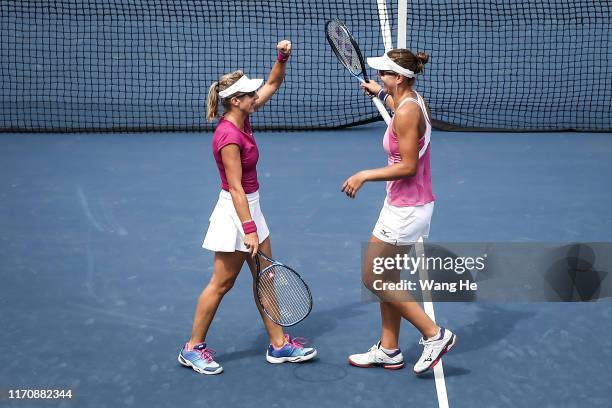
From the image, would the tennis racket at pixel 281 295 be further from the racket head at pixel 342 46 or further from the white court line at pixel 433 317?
the racket head at pixel 342 46

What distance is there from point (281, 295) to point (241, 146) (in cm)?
94

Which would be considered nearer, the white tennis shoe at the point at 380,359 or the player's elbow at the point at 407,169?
the player's elbow at the point at 407,169

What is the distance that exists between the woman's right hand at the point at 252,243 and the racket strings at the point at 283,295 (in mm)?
172

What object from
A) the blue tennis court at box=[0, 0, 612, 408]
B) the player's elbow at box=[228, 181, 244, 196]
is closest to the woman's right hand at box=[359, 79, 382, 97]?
the blue tennis court at box=[0, 0, 612, 408]

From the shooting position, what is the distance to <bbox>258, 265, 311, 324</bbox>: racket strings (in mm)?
5496

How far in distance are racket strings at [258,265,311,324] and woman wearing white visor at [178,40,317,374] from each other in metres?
0.18

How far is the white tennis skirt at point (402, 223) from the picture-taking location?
5453mm

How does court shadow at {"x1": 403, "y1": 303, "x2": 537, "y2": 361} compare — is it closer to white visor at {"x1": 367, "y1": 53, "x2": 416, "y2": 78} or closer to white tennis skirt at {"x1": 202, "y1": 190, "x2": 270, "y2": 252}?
white tennis skirt at {"x1": 202, "y1": 190, "x2": 270, "y2": 252}

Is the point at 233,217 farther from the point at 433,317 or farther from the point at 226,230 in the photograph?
the point at 433,317

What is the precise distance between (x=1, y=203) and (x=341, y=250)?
11.4ft

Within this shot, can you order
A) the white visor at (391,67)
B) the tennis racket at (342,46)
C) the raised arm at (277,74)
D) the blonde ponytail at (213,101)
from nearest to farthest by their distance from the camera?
the white visor at (391,67) → the blonde ponytail at (213,101) → the raised arm at (277,74) → the tennis racket at (342,46)

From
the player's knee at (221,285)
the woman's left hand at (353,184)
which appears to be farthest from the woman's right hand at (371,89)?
the player's knee at (221,285)

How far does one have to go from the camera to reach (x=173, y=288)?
6984mm

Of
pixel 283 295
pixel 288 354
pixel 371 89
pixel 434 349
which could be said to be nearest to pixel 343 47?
pixel 371 89
